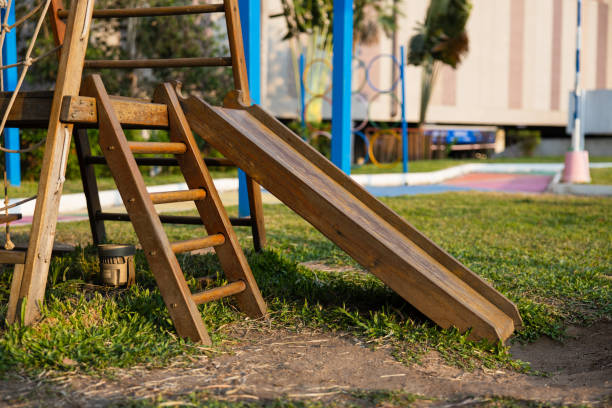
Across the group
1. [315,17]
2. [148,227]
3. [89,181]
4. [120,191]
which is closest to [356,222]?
[148,227]

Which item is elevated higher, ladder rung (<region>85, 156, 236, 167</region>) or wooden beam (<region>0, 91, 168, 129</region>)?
wooden beam (<region>0, 91, 168, 129</region>)

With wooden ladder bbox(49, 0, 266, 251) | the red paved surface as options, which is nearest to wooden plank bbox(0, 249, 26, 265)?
wooden ladder bbox(49, 0, 266, 251)

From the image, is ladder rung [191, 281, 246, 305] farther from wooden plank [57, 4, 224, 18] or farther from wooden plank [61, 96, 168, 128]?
wooden plank [57, 4, 224, 18]

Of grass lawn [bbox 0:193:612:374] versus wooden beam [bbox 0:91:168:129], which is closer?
grass lawn [bbox 0:193:612:374]

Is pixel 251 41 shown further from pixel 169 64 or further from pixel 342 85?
pixel 169 64

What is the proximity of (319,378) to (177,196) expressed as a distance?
1.19 metres

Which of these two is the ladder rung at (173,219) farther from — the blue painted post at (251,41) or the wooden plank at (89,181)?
the blue painted post at (251,41)

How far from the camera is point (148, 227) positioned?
10.2 feet

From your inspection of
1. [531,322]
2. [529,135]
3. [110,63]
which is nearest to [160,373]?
[531,322]

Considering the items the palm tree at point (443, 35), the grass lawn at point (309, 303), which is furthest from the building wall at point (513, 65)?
the grass lawn at point (309, 303)

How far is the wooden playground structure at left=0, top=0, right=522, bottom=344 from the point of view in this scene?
10.1ft

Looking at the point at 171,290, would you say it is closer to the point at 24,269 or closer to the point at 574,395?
the point at 24,269

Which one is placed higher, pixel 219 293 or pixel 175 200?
pixel 175 200

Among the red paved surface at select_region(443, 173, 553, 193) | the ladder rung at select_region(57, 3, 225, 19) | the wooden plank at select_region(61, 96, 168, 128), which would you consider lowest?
the red paved surface at select_region(443, 173, 553, 193)
